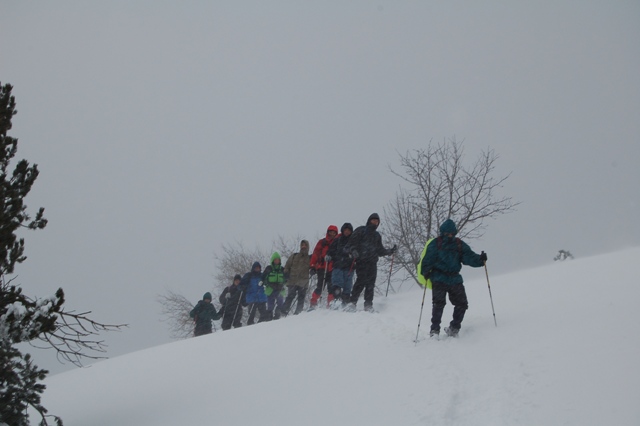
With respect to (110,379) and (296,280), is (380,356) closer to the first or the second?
(110,379)

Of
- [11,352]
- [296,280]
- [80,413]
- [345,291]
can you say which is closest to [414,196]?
[296,280]

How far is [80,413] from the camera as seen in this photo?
329 inches

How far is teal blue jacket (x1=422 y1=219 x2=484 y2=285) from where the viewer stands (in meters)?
8.45

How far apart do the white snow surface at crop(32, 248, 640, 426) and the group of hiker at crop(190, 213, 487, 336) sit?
0.71 meters

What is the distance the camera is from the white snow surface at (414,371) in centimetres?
544

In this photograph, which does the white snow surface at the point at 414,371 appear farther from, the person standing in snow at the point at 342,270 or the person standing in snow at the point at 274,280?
the person standing in snow at the point at 274,280

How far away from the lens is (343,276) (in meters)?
12.5

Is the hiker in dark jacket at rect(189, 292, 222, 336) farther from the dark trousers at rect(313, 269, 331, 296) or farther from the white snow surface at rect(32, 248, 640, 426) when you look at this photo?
the white snow surface at rect(32, 248, 640, 426)

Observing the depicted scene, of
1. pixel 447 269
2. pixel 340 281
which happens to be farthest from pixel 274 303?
pixel 447 269

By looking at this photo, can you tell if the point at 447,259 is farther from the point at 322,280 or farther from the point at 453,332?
the point at 322,280

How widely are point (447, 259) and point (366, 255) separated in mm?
3334

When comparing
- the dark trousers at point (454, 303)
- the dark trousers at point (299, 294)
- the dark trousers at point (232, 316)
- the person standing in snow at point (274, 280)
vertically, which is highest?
the person standing in snow at point (274, 280)

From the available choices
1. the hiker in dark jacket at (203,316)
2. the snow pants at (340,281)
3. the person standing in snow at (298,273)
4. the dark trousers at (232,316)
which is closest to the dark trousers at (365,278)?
the snow pants at (340,281)

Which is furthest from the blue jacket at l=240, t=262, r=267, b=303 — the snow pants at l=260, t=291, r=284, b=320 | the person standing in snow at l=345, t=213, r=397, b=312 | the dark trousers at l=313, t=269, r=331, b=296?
the person standing in snow at l=345, t=213, r=397, b=312
